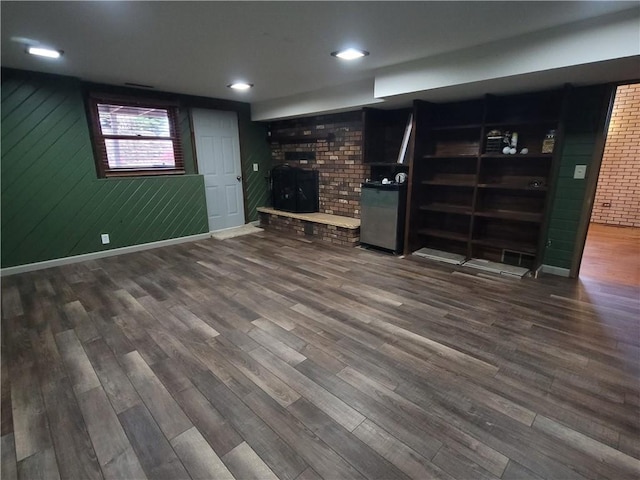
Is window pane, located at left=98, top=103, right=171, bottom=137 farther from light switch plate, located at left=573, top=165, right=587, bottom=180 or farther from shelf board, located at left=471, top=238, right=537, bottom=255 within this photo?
light switch plate, located at left=573, top=165, right=587, bottom=180

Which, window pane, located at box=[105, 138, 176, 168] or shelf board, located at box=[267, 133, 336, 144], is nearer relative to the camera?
window pane, located at box=[105, 138, 176, 168]

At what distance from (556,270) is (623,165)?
3.69 m

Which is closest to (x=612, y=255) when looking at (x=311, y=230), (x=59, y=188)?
(x=311, y=230)

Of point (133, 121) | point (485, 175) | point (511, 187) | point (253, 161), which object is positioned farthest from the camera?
point (253, 161)

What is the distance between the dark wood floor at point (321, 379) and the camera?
1.42 m

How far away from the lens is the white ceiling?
204 cm

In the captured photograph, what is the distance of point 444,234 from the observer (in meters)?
4.15

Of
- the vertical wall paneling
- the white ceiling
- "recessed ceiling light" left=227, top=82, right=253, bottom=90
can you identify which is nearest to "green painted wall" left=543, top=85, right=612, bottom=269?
the white ceiling

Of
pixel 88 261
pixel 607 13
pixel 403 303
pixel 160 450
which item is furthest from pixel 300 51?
pixel 88 261

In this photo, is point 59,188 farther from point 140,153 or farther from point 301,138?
point 301,138

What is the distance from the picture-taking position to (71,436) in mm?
1545

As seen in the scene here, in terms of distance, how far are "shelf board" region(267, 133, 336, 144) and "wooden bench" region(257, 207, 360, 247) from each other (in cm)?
129

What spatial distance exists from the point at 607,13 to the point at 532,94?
Result: 1267mm

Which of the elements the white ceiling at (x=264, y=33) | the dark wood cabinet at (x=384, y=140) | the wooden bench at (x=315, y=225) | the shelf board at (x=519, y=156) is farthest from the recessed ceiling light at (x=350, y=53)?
the wooden bench at (x=315, y=225)
